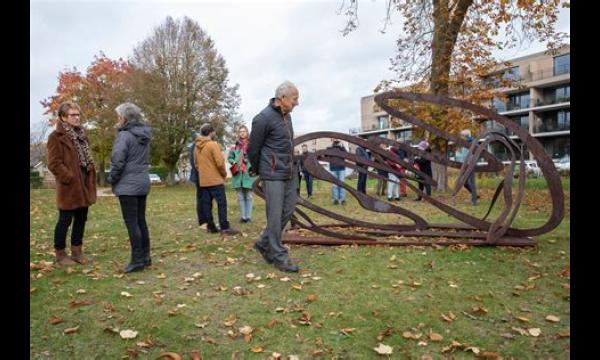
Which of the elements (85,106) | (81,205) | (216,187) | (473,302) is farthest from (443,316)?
(85,106)

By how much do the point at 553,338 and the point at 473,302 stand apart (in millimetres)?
782

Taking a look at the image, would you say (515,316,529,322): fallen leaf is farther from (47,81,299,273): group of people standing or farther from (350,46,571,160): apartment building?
(350,46,571,160): apartment building

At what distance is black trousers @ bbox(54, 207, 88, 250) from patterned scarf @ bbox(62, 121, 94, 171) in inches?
21.7

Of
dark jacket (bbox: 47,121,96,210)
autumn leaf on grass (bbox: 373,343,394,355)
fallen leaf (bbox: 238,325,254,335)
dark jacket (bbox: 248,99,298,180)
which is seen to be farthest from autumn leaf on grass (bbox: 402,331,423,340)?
dark jacket (bbox: 47,121,96,210)

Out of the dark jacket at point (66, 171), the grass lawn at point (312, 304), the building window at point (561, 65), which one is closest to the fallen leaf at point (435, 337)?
the grass lawn at point (312, 304)

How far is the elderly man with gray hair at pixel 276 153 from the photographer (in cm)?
500

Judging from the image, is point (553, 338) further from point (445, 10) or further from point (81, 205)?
point (445, 10)

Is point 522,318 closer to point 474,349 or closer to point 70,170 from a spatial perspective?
point 474,349

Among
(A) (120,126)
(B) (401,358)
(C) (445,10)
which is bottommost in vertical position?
(B) (401,358)

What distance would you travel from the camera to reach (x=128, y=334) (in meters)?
3.36

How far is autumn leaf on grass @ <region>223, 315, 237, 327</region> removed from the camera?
3.56 meters

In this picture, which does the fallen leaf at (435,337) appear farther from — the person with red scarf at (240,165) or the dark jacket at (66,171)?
the person with red scarf at (240,165)

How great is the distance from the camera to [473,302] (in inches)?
156
